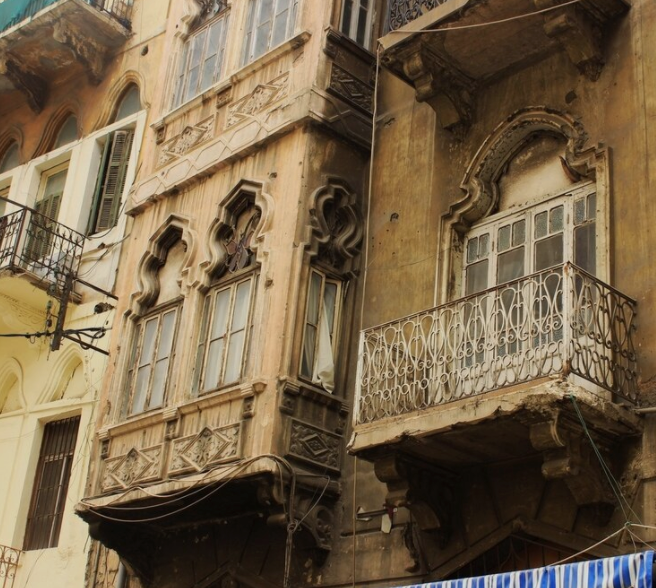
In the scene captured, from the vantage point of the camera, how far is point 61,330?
45.4 ft

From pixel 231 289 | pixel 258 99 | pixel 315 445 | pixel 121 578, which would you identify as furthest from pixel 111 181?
pixel 315 445

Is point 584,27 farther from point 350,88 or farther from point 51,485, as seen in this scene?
point 51,485

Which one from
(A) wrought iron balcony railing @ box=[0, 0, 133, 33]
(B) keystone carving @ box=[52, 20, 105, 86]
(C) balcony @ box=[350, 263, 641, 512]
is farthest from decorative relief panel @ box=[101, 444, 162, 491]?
(A) wrought iron balcony railing @ box=[0, 0, 133, 33]

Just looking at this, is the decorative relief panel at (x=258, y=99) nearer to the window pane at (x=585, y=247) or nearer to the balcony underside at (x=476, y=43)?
the balcony underside at (x=476, y=43)

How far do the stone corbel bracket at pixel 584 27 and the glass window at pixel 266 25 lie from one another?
360cm

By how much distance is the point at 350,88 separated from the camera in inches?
481

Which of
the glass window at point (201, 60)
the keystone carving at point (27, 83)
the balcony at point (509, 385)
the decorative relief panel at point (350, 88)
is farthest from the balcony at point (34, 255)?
the balcony at point (509, 385)

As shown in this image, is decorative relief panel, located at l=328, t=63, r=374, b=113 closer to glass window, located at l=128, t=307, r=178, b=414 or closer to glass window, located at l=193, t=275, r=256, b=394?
glass window, located at l=193, t=275, r=256, b=394

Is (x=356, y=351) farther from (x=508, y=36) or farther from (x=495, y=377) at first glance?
(x=508, y=36)

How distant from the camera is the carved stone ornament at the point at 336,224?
11.4m

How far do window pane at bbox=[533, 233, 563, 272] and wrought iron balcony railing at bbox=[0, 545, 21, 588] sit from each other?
7.71 meters

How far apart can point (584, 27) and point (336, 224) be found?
3.23 m

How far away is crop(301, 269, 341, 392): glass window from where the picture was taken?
11000 millimetres

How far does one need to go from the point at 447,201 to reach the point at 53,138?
27.7ft
